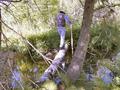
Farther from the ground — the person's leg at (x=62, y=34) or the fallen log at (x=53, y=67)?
the person's leg at (x=62, y=34)

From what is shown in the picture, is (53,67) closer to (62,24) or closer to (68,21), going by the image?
(62,24)

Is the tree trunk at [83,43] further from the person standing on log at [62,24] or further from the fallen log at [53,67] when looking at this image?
the person standing on log at [62,24]

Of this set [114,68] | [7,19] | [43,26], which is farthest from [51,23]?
[114,68]

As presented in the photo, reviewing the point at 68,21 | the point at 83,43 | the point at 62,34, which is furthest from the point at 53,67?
the point at 68,21

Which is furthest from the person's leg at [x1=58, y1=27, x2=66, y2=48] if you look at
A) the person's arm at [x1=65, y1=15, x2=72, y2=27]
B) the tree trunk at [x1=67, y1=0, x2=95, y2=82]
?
the tree trunk at [x1=67, y1=0, x2=95, y2=82]

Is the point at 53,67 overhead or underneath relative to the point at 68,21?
underneath

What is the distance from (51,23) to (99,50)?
1250 mm

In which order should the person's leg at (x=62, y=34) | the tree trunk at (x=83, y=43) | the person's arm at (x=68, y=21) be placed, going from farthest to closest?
1. the person's arm at (x=68, y=21)
2. the person's leg at (x=62, y=34)
3. the tree trunk at (x=83, y=43)

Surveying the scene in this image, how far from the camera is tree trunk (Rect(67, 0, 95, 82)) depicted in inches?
178

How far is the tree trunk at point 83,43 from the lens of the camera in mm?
4531

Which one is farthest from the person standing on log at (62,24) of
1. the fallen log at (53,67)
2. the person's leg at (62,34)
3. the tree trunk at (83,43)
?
the tree trunk at (83,43)

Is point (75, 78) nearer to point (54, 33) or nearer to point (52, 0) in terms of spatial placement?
point (54, 33)

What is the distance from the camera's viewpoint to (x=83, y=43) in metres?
4.67

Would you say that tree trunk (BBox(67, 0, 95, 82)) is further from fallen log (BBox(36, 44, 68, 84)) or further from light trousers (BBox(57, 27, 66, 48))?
light trousers (BBox(57, 27, 66, 48))
